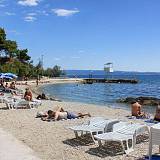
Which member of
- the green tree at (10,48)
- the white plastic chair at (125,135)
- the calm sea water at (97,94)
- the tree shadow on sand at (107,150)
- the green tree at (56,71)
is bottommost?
the calm sea water at (97,94)

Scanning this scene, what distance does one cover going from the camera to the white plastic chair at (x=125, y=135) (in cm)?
1005

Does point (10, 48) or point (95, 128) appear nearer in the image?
point (95, 128)

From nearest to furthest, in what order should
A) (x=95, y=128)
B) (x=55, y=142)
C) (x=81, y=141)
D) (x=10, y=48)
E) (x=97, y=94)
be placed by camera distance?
(x=55, y=142)
(x=81, y=141)
(x=95, y=128)
(x=97, y=94)
(x=10, y=48)

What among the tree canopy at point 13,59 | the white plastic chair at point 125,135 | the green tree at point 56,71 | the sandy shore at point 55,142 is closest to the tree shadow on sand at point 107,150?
the sandy shore at point 55,142

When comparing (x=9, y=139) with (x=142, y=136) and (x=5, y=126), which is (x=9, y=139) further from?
(x=142, y=136)

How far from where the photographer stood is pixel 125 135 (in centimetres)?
1049

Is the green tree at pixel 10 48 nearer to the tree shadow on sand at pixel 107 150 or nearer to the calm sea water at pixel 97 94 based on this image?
the calm sea water at pixel 97 94

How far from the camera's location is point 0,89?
39.9 meters

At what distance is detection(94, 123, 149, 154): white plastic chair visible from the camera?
10.1m

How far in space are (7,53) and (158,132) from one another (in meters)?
71.7

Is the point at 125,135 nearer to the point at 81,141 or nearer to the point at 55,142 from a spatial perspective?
the point at 81,141

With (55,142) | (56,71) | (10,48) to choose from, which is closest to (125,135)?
(55,142)

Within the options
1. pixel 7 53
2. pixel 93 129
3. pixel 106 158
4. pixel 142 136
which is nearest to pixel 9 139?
pixel 93 129

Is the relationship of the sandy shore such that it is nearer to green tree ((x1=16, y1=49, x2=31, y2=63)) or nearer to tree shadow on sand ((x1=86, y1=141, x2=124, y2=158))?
tree shadow on sand ((x1=86, y1=141, x2=124, y2=158))
